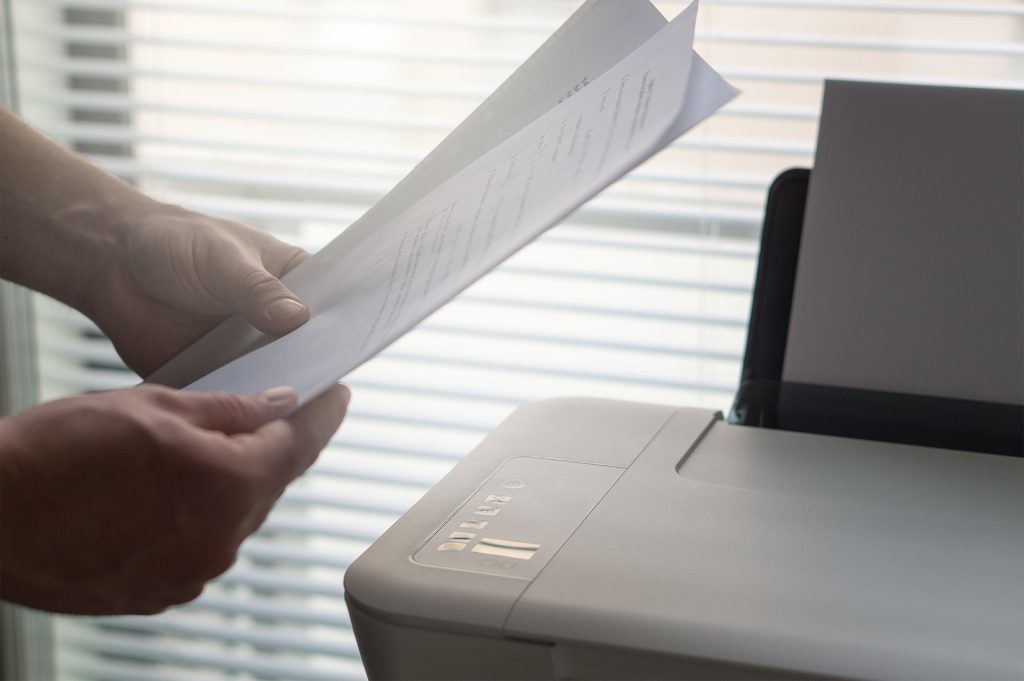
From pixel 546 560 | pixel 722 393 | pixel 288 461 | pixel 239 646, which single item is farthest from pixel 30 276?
pixel 239 646

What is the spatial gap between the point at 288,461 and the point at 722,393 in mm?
818

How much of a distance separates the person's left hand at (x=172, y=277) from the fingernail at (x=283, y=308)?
0.05 metres

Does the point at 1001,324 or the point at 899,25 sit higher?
the point at 899,25

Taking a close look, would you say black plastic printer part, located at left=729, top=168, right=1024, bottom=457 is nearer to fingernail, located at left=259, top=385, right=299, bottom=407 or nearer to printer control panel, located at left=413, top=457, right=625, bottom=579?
printer control panel, located at left=413, top=457, right=625, bottom=579

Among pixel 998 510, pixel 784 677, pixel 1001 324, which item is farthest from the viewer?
pixel 1001 324

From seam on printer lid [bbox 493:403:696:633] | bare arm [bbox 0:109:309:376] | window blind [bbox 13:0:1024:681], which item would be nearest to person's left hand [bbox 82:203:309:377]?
bare arm [bbox 0:109:309:376]

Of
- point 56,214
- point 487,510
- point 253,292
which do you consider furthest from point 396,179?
point 487,510

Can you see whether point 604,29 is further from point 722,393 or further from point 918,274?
point 722,393

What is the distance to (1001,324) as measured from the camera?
663mm

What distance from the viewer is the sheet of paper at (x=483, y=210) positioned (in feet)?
1.39

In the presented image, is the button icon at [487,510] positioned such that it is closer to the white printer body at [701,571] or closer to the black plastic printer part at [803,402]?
the white printer body at [701,571]

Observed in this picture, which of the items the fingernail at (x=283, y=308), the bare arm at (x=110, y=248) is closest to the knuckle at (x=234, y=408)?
the fingernail at (x=283, y=308)

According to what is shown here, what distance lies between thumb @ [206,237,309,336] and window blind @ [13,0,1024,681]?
0.63 m

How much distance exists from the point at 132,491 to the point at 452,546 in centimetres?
14
